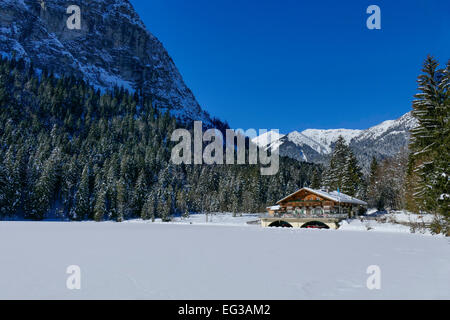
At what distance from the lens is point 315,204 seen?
149 feet

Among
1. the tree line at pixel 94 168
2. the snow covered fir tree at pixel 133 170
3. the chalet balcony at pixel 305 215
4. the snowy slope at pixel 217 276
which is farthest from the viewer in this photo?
the tree line at pixel 94 168

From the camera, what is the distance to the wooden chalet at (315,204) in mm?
42812

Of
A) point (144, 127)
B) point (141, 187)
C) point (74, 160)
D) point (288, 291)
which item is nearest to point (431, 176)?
point (288, 291)

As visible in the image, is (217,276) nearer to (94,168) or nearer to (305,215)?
(305,215)

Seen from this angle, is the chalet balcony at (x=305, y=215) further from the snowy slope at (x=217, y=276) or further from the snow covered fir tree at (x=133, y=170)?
the snowy slope at (x=217, y=276)

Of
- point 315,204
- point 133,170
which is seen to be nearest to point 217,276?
point 315,204

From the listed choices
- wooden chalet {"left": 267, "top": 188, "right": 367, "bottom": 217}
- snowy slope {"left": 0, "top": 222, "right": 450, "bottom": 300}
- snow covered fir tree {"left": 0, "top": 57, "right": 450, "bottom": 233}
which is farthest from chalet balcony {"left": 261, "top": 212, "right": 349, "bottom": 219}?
snowy slope {"left": 0, "top": 222, "right": 450, "bottom": 300}

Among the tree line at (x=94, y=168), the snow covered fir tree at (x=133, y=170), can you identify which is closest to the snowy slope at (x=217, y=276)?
the snow covered fir tree at (x=133, y=170)

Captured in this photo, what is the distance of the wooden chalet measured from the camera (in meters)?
42.8

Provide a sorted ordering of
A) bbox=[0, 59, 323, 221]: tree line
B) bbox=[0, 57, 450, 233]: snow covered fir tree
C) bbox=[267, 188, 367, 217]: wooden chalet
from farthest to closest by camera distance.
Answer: bbox=[0, 59, 323, 221]: tree line → bbox=[267, 188, 367, 217]: wooden chalet → bbox=[0, 57, 450, 233]: snow covered fir tree

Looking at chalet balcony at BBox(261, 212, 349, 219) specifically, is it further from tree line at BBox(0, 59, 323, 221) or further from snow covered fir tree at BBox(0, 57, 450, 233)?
tree line at BBox(0, 59, 323, 221)

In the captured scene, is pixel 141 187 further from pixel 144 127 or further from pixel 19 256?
pixel 19 256

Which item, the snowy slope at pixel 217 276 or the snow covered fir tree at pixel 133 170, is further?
the snow covered fir tree at pixel 133 170

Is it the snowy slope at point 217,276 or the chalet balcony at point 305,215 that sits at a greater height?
the snowy slope at point 217,276
